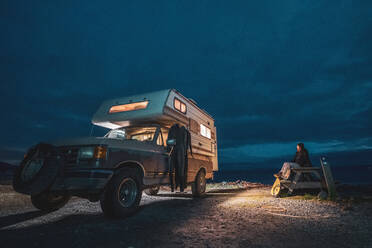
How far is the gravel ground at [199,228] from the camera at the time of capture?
8.53 ft

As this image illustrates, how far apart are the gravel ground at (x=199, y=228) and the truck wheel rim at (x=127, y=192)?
0.33 m

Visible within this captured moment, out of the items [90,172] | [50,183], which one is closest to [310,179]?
[90,172]

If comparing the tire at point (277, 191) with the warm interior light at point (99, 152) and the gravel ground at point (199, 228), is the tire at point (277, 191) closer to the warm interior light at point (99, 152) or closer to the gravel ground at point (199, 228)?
the gravel ground at point (199, 228)

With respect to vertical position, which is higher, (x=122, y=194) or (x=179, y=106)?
(x=179, y=106)

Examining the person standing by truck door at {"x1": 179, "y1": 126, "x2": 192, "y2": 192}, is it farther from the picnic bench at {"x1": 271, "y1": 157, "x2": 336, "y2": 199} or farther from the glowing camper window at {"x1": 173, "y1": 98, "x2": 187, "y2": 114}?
the picnic bench at {"x1": 271, "y1": 157, "x2": 336, "y2": 199}

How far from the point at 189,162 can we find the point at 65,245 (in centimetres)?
416

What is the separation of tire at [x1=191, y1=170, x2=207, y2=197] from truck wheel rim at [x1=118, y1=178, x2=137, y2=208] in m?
3.19

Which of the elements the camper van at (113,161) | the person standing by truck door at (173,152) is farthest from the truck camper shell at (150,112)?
the person standing by truck door at (173,152)

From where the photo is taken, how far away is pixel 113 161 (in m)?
3.91

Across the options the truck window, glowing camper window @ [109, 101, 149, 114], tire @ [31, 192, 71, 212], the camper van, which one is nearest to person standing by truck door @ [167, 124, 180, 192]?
the camper van

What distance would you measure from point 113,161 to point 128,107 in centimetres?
256

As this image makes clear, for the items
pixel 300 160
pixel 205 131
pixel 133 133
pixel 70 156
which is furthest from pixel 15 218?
pixel 300 160

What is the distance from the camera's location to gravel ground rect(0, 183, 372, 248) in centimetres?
260

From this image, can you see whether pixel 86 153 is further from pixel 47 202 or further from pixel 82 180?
pixel 47 202
